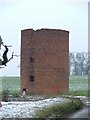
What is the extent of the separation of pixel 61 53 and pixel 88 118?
18642mm

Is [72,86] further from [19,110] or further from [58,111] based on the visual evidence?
[58,111]

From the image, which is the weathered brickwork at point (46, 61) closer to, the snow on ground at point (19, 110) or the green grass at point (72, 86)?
the green grass at point (72, 86)

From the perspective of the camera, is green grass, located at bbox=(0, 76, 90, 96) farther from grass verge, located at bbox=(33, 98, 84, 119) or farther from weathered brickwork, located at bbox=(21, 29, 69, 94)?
grass verge, located at bbox=(33, 98, 84, 119)

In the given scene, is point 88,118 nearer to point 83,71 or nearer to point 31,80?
point 31,80

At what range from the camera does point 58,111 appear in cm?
1895

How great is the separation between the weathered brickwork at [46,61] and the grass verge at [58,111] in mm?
12360

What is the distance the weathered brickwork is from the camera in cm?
3538

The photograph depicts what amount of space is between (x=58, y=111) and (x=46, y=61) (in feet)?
54.6

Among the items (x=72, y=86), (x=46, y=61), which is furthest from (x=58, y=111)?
(x=72, y=86)

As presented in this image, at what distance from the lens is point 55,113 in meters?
18.1

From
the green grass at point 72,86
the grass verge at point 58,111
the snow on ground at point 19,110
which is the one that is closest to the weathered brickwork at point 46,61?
the green grass at point 72,86

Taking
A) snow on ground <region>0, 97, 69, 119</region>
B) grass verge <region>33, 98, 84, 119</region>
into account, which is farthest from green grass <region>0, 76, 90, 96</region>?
grass verge <region>33, 98, 84, 119</region>

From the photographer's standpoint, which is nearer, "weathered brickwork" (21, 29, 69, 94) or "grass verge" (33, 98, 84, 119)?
"grass verge" (33, 98, 84, 119)

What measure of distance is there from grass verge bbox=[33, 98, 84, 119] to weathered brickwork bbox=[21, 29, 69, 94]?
12.4m
